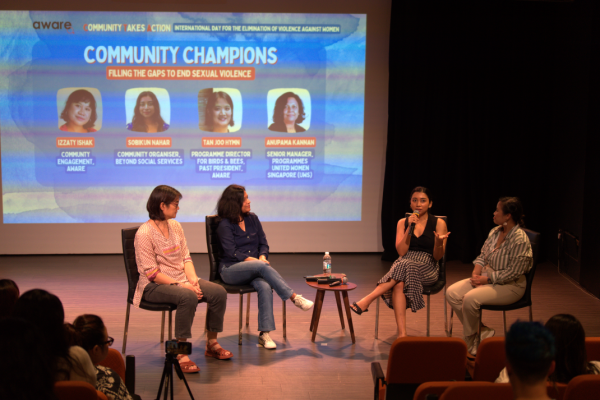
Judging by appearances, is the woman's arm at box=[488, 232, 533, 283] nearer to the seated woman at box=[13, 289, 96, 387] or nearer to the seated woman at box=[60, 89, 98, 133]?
the seated woman at box=[13, 289, 96, 387]

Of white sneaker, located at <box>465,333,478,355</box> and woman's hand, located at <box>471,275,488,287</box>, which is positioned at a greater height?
woman's hand, located at <box>471,275,488,287</box>

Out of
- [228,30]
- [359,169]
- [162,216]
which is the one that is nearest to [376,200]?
[359,169]

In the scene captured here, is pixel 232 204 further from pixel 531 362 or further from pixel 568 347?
pixel 531 362

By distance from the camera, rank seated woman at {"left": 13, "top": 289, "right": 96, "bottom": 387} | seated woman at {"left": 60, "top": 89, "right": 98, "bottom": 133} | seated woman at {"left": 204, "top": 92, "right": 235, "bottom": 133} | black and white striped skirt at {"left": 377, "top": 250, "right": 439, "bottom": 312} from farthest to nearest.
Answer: seated woman at {"left": 204, "top": 92, "right": 235, "bottom": 133}, seated woman at {"left": 60, "top": 89, "right": 98, "bottom": 133}, black and white striped skirt at {"left": 377, "top": 250, "right": 439, "bottom": 312}, seated woman at {"left": 13, "top": 289, "right": 96, "bottom": 387}

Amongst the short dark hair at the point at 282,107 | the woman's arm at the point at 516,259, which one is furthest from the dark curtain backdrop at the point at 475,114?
the woman's arm at the point at 516,259

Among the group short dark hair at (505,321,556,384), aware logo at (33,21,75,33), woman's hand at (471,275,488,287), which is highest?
aware logo at (33,21,75,33)

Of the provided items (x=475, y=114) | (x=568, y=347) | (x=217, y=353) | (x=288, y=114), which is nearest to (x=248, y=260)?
(x=217, y=353)

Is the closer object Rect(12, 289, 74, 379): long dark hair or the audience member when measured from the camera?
the audience member

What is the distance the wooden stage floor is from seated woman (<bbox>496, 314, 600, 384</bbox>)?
1.43 meters

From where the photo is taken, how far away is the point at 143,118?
6.65 metres

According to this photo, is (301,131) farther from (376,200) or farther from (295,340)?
(295,340)

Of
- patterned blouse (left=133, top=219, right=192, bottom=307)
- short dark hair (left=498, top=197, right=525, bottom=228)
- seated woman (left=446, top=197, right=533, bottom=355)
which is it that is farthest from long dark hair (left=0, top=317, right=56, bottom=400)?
short dark hair (left=498, top=197, right=525, bottom=228)

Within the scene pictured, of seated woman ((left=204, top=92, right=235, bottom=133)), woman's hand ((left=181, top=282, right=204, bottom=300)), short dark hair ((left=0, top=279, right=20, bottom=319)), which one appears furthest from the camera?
seated woman ((left=204, top=92, right=235, bottom=133))

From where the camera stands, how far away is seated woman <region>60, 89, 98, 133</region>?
6.58m
